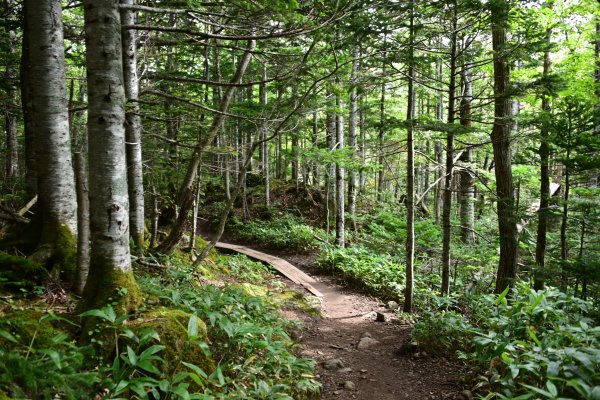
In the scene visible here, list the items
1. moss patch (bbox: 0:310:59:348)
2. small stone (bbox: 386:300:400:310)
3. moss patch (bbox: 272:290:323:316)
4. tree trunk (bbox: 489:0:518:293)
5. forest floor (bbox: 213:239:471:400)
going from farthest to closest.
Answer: small stone (bbox: 386:300:400:310)
moss patch (bbox: 272:290:323:316)
tree trunk (bbox: 489:0:518:293)
forest floor (bbox: 213:239:471:400)
moss patch (bbox: 0:310:59:348)

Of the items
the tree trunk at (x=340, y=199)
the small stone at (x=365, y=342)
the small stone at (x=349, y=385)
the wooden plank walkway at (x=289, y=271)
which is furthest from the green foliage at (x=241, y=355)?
the tree trunk at (x=340, y=199)

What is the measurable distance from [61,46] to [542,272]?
8028mm

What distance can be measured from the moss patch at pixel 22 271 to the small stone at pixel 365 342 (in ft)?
17.3

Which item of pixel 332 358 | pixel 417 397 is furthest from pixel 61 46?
pixel 417 397

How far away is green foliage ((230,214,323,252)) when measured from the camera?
1508 cm

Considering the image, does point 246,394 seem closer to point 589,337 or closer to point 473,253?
point 589,337

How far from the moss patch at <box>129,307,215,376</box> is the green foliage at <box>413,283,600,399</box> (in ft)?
9.77

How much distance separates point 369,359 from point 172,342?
160 inches

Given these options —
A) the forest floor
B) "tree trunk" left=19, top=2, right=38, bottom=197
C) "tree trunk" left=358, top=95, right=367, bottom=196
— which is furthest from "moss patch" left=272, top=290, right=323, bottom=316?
"tree trunk" left=19, top=2, right=38, bottom=197

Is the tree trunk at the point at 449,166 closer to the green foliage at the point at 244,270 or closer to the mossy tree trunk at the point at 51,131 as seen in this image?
the green foliage at the point at 244,270

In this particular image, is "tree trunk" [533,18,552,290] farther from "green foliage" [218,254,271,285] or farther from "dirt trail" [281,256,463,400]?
"green foliage" [218,254,271,285]

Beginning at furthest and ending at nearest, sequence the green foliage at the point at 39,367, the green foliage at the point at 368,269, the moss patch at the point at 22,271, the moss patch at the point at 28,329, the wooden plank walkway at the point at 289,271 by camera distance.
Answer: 1. the wooden plank walkway at the point at 289,271
2. the green foliage at the point at 368,269
3. the moss patch at the point at 22,271
4. the moss patch at the point at 28,329
5. the green foliage at the point at 39,367

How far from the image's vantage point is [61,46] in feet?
15.9

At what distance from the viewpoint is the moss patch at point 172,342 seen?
11.0 feet
